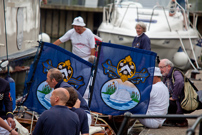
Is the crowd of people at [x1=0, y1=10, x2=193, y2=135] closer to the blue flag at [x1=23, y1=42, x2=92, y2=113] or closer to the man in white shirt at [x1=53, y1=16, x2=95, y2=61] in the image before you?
the man in white shirt at [x1=53, y1=16, x2=95, y2=61]

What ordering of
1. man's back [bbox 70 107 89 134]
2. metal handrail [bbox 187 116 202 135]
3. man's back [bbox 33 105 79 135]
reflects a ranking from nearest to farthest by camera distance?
metal handrail [bbox 187 116 202 135] < man's back [bbox 33 105 79 135] < man's back [bbox 70 107 89 134]

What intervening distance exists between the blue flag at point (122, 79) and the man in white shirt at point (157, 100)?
18 centimetres

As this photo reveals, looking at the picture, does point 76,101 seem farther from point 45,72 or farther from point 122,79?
point 45,72

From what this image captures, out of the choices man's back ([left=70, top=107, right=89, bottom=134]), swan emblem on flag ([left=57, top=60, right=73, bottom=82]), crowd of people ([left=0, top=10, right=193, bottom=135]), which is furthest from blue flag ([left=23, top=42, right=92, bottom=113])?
man's back ([left=70, top=107, right=89, bottom=134])

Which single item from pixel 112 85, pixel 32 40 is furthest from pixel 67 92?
pixel 32 40

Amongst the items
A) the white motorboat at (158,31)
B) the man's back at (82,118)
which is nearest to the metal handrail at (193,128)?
the man's back at (82,118)

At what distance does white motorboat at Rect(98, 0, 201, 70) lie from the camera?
1262 centimetres

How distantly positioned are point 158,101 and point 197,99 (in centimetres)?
72

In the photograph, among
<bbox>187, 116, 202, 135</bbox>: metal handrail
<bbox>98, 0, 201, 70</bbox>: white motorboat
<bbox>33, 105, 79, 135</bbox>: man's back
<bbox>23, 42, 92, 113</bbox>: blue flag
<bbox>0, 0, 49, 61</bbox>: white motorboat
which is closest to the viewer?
<bbox>187, 116, 202, 135</bbox>: metal handrail

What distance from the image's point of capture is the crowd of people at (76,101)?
3.27 metres

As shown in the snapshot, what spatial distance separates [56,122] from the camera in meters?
3.24

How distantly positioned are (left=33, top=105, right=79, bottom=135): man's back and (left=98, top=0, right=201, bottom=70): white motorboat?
9305 millimetres

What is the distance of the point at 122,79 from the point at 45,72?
119 centimetres

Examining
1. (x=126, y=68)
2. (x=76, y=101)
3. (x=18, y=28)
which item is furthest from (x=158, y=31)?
(x=76, y=101)
